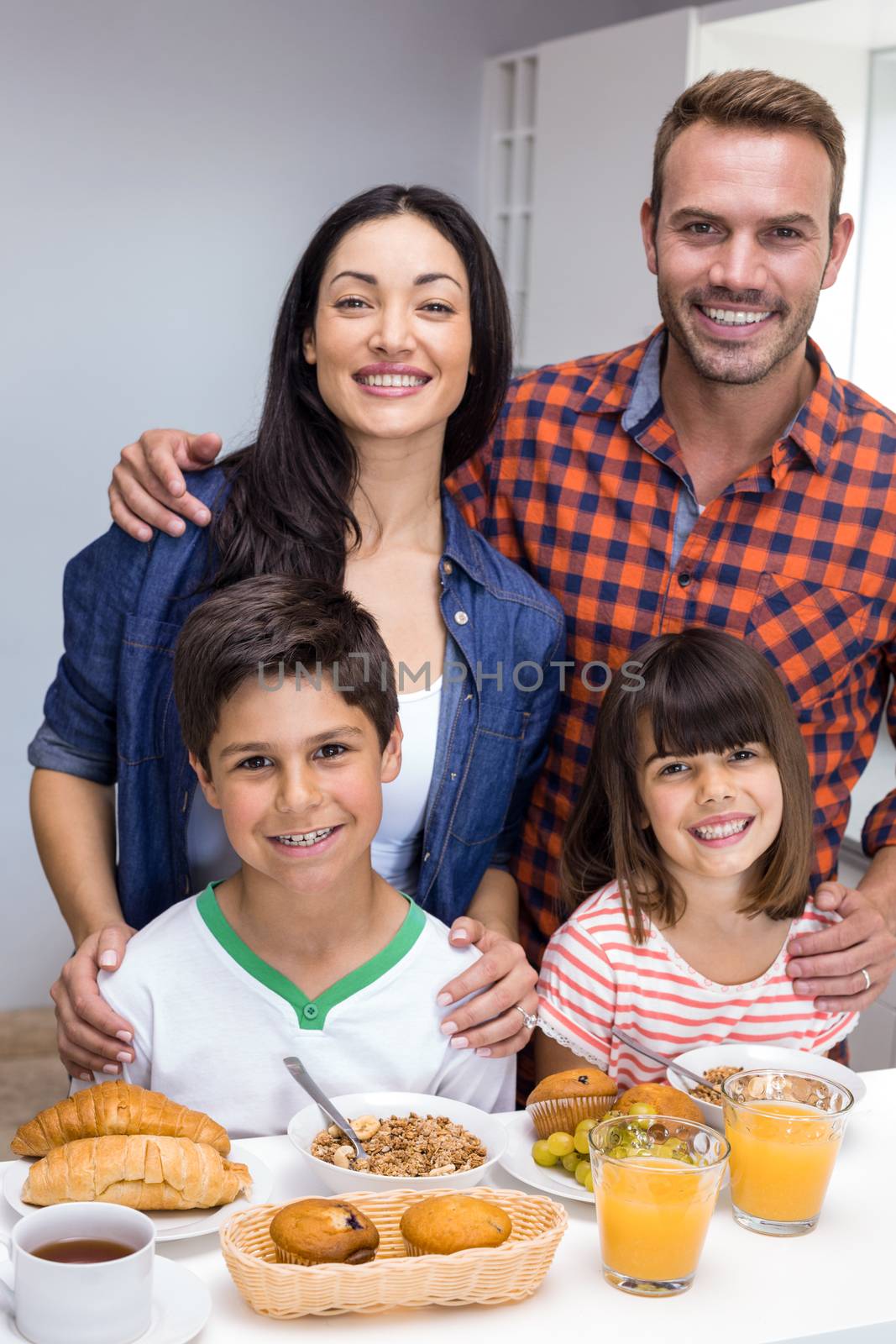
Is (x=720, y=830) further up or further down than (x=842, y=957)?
further up

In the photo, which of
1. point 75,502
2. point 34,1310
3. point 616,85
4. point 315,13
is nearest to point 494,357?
point 34,1310

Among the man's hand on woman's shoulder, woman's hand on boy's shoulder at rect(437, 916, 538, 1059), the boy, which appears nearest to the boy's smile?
the boy

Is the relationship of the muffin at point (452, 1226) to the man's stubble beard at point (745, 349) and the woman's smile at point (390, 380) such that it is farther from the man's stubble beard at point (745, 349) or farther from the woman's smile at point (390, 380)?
the man's stubble beard at point (745, 349)

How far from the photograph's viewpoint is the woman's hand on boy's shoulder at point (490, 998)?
136 centimetres

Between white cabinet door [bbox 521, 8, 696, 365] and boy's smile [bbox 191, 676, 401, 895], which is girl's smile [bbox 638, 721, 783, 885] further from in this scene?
white cabinet door [bbox 521, 8, 696, 365]

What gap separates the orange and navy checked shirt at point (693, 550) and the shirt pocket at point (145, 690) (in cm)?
48

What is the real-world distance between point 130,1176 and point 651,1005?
662 mm

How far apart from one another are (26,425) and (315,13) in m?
1.24

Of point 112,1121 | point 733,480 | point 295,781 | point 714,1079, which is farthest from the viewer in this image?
point 733,480

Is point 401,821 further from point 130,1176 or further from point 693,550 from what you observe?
point 130,1176

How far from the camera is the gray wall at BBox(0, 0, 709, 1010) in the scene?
3.26m

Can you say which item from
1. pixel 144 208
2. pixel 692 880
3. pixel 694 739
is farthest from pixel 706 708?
pixel 144 208

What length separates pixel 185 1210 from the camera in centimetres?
102

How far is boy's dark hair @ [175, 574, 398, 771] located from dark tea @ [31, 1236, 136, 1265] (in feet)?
1.92
